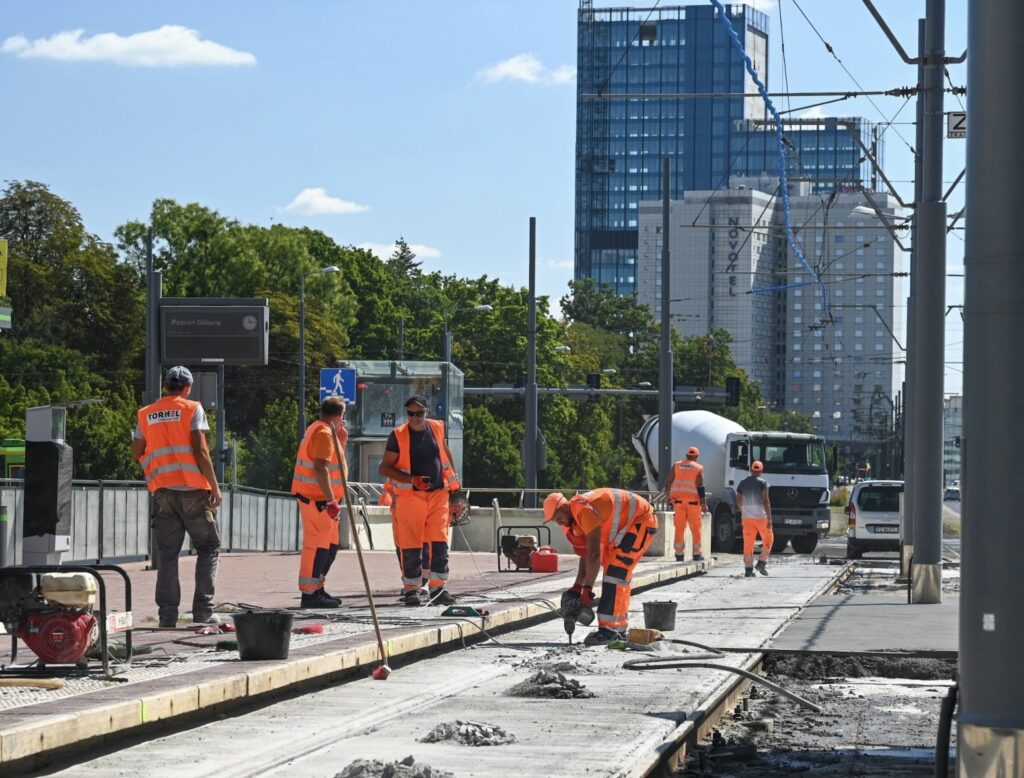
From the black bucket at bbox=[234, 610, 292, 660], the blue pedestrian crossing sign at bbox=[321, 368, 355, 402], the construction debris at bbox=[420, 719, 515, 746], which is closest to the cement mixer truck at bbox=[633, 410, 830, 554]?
the blue pedestrian crossing sign at bbox=[321, 368, 355, 402]

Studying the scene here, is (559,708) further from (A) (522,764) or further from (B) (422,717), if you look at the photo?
(A) (522,764)

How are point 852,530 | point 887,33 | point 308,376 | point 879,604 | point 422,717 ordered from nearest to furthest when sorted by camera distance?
1. point 422,717
2. point 887,33
3. point 879,604
4. point 852,530
5. point 308,376

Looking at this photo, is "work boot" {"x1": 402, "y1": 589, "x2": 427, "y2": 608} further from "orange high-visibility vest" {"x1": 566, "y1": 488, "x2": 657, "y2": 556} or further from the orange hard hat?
the orange hard hat

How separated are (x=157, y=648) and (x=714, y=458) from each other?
1318 inches

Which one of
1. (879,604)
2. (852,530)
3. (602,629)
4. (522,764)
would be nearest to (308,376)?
(852,530)

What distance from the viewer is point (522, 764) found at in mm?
7453

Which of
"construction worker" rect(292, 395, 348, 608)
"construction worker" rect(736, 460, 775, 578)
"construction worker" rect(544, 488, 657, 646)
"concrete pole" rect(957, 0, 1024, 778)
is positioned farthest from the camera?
"construction worker" rect(736, 460, 775, 578)

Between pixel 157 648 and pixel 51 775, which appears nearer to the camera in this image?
pixel 51 775

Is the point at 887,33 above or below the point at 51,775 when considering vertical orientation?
above

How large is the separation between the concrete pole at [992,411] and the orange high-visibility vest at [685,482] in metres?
22.1

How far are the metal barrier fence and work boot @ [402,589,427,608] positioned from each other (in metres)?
5.24

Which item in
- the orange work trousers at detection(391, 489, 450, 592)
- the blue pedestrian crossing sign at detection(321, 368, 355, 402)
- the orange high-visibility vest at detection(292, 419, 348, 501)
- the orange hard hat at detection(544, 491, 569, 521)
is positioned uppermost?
the blue pedestrian crossing sign at detection(321, 368, 355, 402)

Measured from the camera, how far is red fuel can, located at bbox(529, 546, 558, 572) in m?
21.4

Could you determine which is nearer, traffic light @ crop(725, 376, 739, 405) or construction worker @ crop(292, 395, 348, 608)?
construction worker @ crop(292, 395, 348, 608)
